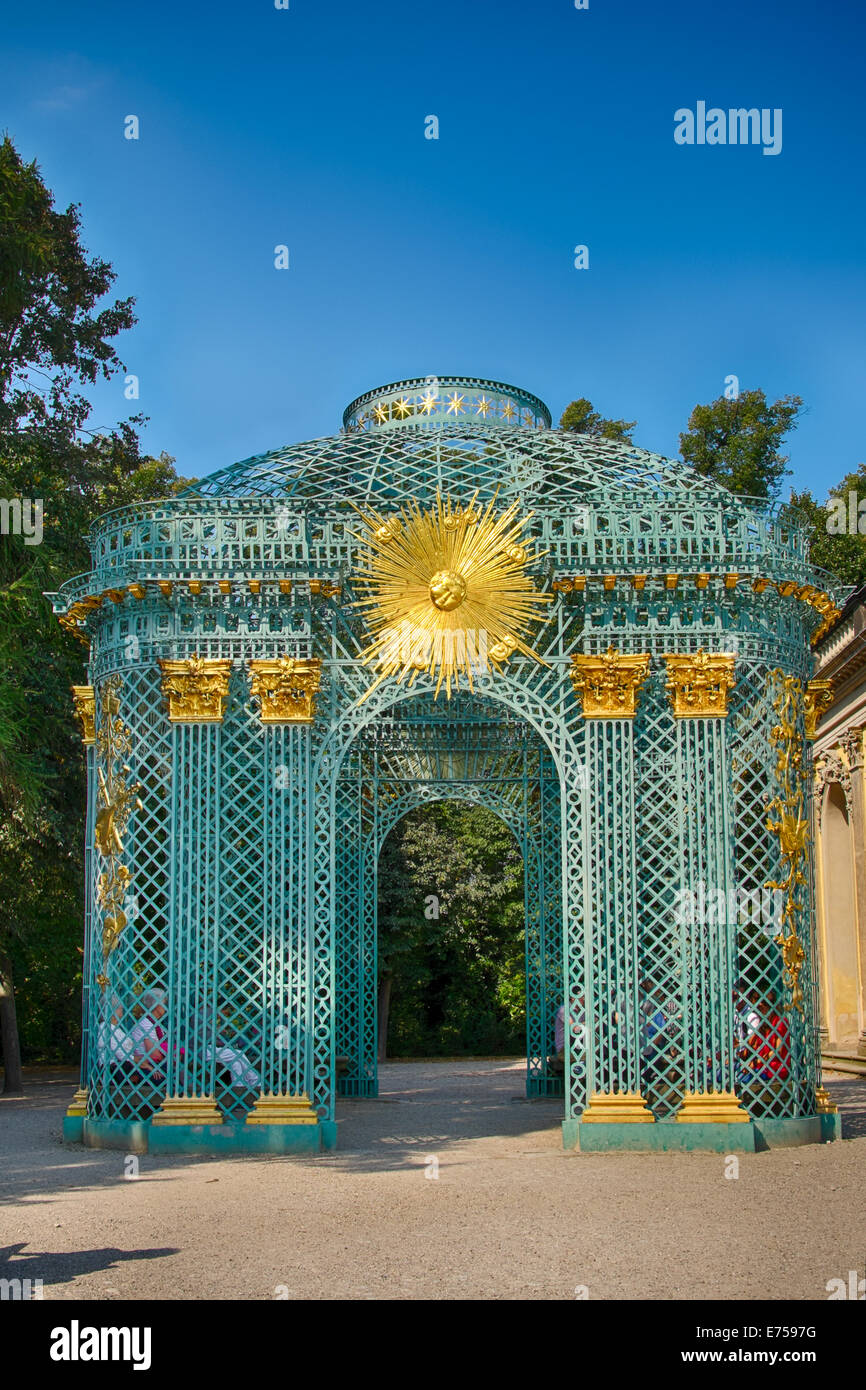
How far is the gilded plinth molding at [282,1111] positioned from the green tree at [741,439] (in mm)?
22207

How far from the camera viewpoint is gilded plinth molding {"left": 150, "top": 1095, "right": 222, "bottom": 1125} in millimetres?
12945

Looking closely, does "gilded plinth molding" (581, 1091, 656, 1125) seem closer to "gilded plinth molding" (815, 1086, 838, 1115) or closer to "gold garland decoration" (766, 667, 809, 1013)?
"gold garland decoration" (766, 667, 809, 1013)

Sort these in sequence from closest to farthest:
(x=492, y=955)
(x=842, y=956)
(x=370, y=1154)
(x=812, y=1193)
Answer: (x=812, y=1193)
(x=370, y=1154)
(x=842, y=956)
(x=492, y=955)

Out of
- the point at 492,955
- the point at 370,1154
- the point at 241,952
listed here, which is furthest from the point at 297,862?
the point at 492,955

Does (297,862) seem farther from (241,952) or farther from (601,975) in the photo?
(601,975)

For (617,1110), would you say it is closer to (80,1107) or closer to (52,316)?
(80,1107)

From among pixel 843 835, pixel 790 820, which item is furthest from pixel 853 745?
pixel 790 820

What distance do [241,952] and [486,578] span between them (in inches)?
178

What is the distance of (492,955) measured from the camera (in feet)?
107

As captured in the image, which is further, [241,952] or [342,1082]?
[342,1082]

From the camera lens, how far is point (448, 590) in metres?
13.7

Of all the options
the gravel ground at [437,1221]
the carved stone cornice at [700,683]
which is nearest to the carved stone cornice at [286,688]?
the carved stone cornice at [700,683]

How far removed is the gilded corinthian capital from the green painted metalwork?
0.18 meters

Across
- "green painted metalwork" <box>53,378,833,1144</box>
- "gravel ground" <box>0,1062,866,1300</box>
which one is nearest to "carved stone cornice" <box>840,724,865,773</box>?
"green painted metalwork" <box>53,378,833,1144</box>
